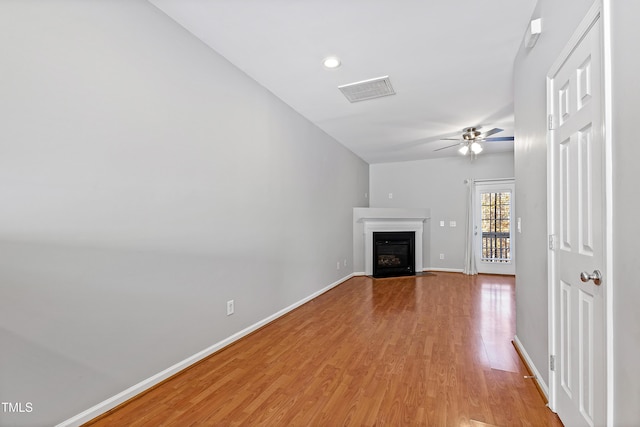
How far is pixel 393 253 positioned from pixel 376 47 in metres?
4.48

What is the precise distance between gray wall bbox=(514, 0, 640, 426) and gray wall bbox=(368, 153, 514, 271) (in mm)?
3994

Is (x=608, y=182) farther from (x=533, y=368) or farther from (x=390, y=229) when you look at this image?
(x=390, y=229)

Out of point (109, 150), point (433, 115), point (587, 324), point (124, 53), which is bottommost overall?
point (587, 324)

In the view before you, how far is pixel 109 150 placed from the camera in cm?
179

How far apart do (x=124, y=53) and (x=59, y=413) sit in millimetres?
2095

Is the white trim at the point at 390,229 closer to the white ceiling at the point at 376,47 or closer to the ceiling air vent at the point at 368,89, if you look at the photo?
the white ceiling at the point at 376,47

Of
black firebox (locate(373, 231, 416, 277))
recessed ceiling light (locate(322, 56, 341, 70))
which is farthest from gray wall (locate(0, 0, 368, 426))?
black firebox (locate(373, 231, 416, 277))

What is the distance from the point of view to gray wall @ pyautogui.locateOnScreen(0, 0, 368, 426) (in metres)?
1.43

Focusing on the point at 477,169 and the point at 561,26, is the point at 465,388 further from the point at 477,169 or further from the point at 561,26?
the point at 477,169

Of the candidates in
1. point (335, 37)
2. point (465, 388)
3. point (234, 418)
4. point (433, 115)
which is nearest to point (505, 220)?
point (433, 115)

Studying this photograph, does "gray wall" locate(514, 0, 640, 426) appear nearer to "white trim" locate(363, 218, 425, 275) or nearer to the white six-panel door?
the white six-panel door

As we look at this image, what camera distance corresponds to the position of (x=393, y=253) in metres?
6.23

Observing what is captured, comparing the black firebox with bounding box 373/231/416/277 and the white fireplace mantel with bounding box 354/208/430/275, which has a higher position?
the white fireplace mantel with bounding box 354/208/430/275

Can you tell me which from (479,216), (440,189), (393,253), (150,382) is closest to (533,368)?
(150,382)
